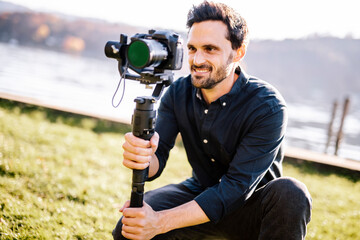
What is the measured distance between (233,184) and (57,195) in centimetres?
164

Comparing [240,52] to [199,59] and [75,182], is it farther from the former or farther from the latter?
[75,182]

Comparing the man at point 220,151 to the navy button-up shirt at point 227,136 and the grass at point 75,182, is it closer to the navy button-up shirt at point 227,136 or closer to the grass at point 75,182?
the navy button-up shirt at point 227,136

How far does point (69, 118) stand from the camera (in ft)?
16.9

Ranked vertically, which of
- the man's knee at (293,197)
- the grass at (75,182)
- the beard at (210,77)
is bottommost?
the grass at (75,182)

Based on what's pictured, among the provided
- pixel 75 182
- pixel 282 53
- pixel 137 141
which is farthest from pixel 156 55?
pixel 282 53

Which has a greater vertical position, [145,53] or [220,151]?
[145,53]

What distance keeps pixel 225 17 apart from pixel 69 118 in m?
3.96

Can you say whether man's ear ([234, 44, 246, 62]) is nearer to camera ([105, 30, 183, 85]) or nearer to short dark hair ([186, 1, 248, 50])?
short dark hair ([186, 1, 248, 50])

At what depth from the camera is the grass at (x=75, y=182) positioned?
217 centimetres

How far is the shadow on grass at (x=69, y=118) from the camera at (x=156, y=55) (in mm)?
3563

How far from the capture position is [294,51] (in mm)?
41031

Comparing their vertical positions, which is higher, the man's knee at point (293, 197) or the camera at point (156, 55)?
the camera at point (156, 55)

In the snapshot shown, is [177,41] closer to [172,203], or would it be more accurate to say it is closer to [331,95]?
[172,203]

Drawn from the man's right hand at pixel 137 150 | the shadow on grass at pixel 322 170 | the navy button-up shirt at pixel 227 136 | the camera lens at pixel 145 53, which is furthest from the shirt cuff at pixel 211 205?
the shadow on grass at pixel 322 170
